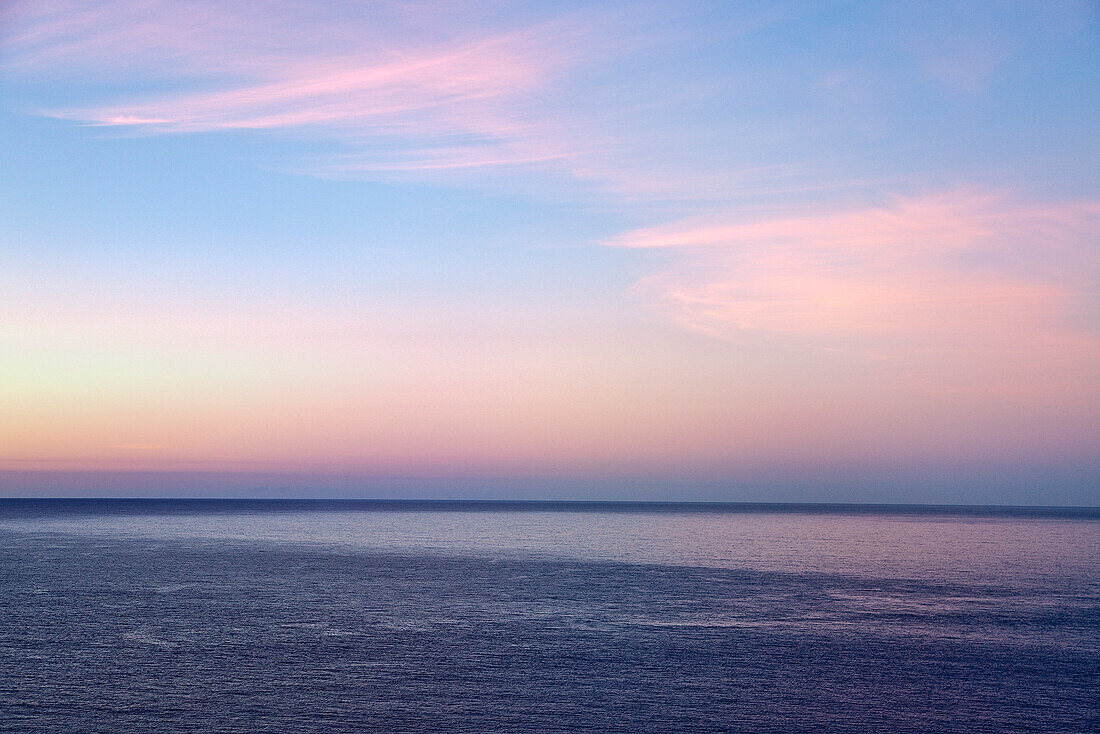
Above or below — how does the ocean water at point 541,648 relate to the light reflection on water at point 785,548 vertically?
above

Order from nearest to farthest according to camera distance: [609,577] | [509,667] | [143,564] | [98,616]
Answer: [509,667], [98,616], [609,577], [143,564]

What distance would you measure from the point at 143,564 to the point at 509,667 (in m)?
47.7

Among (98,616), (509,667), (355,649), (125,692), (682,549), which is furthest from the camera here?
(682,549)

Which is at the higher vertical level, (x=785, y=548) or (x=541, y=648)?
(x=541, y=648)

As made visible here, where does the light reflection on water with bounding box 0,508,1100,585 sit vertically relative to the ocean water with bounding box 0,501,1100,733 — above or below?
below

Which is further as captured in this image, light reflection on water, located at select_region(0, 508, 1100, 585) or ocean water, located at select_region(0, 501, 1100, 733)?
light reflection on water, located at select_region(0, 508, 1100, 585)

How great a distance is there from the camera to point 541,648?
35.0 meters

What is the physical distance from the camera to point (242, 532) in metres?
126

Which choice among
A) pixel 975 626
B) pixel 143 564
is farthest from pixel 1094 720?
pixel 143 564

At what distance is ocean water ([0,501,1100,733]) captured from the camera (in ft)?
85.4

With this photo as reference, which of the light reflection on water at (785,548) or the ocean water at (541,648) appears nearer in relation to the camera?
the ocean water at (541,648)

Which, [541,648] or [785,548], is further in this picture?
[785,548]

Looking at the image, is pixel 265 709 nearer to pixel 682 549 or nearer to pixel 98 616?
pixel 98 616

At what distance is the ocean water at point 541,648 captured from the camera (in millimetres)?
26031
